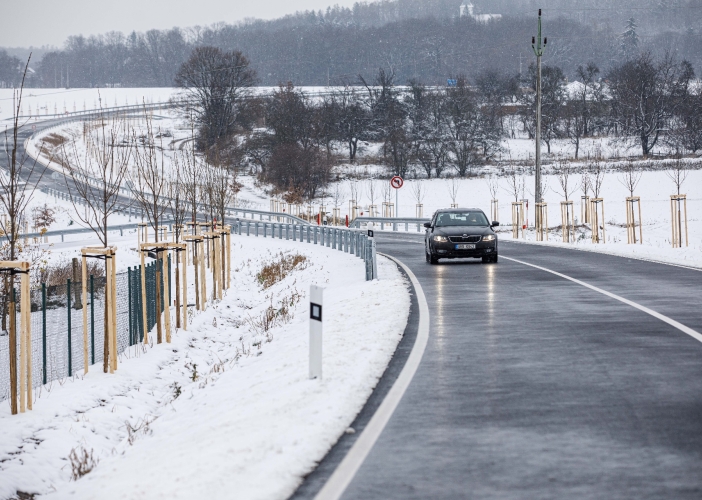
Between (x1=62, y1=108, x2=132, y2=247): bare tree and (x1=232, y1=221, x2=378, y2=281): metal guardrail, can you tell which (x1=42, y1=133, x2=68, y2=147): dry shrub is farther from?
(x1=232, y1=221, x2=378, y2=281): metal guardrail

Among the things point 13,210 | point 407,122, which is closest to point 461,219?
point 13,210

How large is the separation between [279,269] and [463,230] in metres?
10.4

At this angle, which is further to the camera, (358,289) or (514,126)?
(514,126)

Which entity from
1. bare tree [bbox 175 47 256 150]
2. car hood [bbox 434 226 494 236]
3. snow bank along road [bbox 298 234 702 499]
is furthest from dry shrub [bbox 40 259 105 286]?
bare tree [bbox 175 47 256 150]

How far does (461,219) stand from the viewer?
26500mm

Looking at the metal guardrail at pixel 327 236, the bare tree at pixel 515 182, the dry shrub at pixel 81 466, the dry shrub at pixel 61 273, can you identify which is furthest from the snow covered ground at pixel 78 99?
the dry shrub at pixel 81 466

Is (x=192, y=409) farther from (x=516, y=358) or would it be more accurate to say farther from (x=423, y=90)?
(x=423, y=90)

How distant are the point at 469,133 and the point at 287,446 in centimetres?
9532

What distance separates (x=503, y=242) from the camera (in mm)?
38312

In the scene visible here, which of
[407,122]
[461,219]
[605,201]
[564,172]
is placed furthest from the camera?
[407,122]

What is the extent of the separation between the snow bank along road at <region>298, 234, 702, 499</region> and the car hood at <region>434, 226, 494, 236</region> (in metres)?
8.86

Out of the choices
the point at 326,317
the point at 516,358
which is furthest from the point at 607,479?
the point at 326,317

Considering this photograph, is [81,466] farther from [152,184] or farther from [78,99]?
[78,99]

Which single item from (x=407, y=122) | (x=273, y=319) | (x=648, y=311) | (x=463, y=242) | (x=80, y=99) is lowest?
(x=273, y=319)
